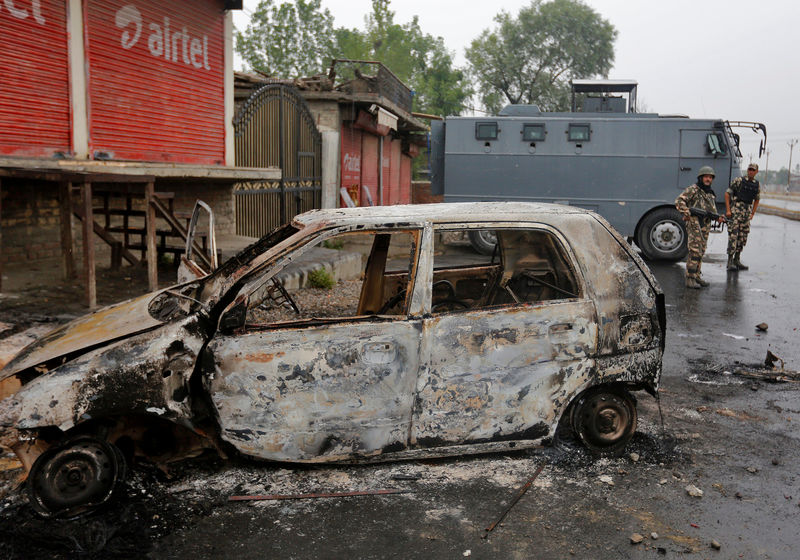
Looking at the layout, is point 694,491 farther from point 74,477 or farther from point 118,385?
point 74,477

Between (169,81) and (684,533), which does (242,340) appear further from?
(169,81)

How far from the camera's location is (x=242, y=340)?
336 centimetres

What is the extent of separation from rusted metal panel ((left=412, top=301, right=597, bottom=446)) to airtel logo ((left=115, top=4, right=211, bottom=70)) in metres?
9.12

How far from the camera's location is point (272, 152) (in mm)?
14141

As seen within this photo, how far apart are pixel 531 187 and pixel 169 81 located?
7901 millimetres

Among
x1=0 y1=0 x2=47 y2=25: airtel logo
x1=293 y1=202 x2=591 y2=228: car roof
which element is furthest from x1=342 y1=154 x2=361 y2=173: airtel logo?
x1=293 y1=202 x2=591 y2=228: car roof

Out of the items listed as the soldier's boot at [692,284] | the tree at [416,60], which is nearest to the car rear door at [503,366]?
the soldier's boot at [692,284]

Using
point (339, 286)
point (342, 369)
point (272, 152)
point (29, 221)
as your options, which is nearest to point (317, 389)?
point (342, 369)

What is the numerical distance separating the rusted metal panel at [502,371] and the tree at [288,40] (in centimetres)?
5769

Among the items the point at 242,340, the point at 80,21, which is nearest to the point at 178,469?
the point at 242,340

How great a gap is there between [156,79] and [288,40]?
168 feet

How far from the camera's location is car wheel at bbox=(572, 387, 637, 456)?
397 centimetres

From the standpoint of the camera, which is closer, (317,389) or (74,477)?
(74,477)

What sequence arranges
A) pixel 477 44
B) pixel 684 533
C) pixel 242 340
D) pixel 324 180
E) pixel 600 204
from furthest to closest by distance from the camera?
pixel 477 44
pixel 324 180
pixel 600 204
pixel 242 340
pixel 684 533
